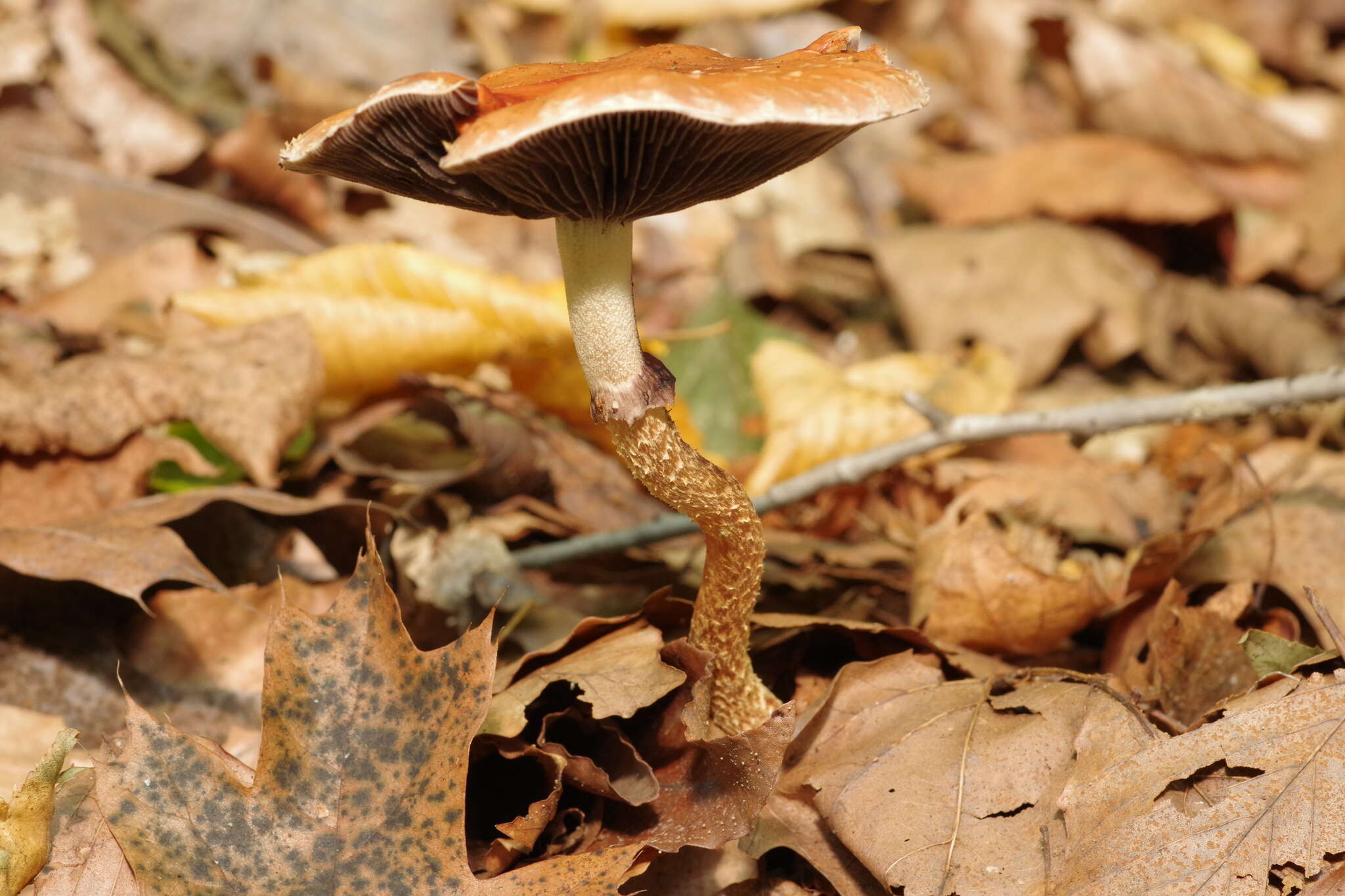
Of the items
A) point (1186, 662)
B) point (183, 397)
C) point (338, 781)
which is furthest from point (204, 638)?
point (1186, 662)

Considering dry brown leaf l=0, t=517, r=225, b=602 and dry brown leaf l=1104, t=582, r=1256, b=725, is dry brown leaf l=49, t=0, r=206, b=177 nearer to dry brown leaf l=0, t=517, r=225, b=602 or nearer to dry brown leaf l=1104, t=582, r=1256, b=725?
dry brown leaf l=0, t=517, r=225, b=602

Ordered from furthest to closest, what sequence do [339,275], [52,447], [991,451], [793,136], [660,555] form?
[991,451]
[339,275]
[660,555]
[52,447]
[793,136]

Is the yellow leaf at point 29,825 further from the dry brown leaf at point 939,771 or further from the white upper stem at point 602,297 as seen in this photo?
the dry brown leaf at point 939,771

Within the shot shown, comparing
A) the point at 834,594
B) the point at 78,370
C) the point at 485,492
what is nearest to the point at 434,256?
the point at 485,492

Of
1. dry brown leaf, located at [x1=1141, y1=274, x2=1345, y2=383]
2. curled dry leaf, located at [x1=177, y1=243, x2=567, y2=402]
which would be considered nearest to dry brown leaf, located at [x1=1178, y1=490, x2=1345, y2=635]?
dry brown leaf, located at [x1=1141, y1=274, x2=1345, y2=383]

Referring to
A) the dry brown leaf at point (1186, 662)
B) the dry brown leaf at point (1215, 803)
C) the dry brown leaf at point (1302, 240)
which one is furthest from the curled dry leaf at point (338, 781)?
the dry brown leaf at point (1302, 240)

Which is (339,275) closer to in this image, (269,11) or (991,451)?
(991,451)
